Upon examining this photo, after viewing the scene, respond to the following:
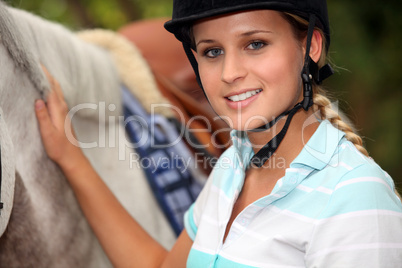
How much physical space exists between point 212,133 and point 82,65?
494mm

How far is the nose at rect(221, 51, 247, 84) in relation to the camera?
649 millimetres

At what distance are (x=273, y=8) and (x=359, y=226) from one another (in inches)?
13.9

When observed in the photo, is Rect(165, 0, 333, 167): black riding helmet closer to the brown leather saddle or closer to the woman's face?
the woman's face

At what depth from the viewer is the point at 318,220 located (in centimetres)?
58

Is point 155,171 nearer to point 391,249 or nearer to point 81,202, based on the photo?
Result: point 81,202

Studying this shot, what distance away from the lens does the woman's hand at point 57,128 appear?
0.78 metres

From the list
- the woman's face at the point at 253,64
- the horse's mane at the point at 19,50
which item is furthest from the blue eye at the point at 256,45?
the horse's mane at the point at 19,50

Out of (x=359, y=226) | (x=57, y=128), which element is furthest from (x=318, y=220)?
(x=57, y=128)

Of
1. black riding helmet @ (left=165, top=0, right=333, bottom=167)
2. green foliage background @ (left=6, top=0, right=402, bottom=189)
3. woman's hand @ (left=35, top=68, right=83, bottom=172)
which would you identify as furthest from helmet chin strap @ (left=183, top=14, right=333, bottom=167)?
green foliage background @ (left=6, top=0, right=402, bottom=189)

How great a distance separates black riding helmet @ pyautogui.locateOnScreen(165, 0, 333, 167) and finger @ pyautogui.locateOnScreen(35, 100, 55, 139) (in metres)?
0.29

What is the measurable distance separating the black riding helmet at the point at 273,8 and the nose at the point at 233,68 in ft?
0.24

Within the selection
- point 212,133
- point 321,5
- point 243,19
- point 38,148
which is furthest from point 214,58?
point 212,133

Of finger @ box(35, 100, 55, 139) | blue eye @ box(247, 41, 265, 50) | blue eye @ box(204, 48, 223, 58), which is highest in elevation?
blue eye @ box(247, 41, 265, 50)

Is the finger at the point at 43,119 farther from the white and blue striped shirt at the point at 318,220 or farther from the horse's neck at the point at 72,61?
the white and blue striped shirt at the point at 318,220
